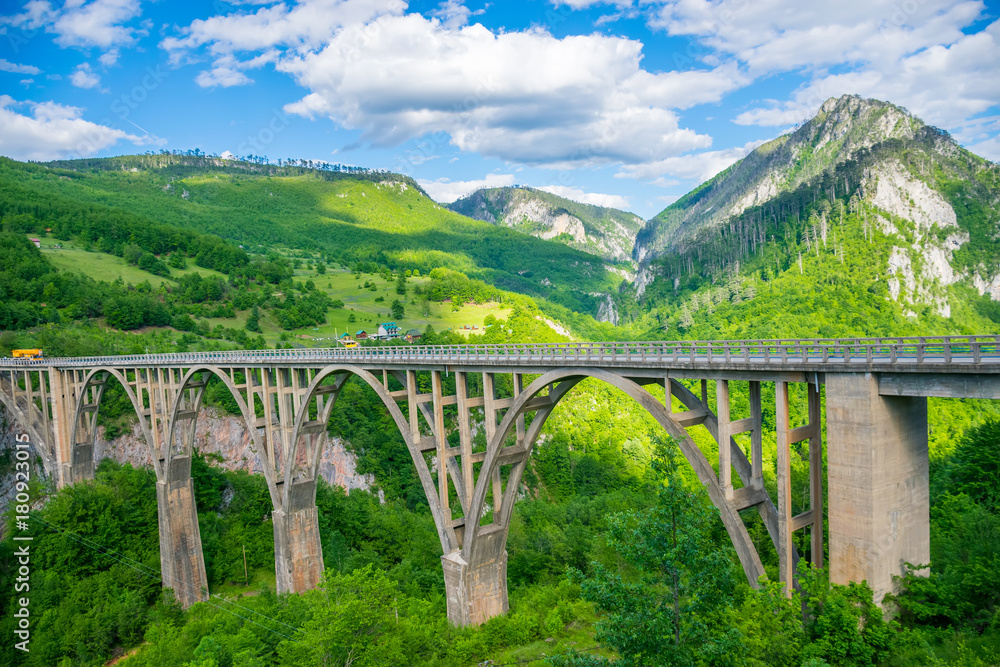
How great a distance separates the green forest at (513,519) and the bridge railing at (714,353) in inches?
201

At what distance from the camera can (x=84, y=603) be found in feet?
122

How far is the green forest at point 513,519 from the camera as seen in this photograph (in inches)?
495

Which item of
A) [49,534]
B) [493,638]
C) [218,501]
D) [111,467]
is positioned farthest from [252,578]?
[493,638]

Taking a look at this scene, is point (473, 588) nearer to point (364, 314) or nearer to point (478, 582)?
point (478, 582)

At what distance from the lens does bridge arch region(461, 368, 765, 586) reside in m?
16.1

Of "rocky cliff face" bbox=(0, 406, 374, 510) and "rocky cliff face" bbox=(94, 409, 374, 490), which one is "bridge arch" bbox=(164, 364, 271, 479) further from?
"rocky cliff face" bbox=(94, 409, 374, 490)

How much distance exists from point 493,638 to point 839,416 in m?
17.9

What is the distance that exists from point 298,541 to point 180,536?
505 inches

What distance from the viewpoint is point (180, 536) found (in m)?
43.0

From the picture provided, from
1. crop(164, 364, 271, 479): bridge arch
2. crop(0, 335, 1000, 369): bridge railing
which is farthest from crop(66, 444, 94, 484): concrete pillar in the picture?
crop(0, 335, 1000, 369): bridge railing

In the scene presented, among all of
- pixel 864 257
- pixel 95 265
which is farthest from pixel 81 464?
pixel 864 257

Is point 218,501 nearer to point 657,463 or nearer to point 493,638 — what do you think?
point 493,638

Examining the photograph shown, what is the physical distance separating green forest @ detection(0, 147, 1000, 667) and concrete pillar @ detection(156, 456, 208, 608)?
1.62 metres

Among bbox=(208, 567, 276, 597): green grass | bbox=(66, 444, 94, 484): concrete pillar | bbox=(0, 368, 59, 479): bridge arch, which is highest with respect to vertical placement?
bbox=(0, 368, 59, 479): bridge arch
